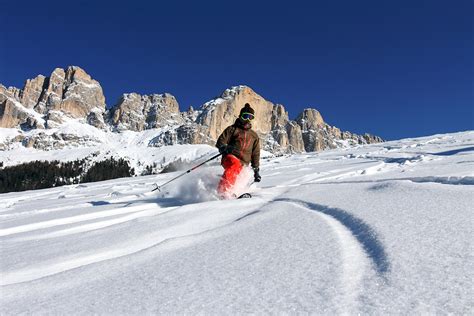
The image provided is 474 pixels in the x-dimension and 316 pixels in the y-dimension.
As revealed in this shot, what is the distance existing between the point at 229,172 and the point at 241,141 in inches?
40.3

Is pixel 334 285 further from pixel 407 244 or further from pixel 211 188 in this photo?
pixel 211 188

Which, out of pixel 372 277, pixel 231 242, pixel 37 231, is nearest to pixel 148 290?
pixel 231 242

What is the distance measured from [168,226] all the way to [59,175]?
5311 inches

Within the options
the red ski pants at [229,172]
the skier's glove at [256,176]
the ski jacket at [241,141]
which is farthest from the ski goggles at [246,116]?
the skier's glove at [256,176]

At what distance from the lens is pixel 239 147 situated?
8383 millimetres

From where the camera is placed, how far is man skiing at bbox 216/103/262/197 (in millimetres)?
7984

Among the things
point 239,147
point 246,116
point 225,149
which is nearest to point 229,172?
point 225,149

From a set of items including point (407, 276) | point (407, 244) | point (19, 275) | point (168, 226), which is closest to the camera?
point (407, 276)

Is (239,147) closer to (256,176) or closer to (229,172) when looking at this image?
(256,176)

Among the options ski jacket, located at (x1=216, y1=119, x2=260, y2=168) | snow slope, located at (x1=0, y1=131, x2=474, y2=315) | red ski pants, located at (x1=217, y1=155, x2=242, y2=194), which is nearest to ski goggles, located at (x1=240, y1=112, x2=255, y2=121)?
ski jacket, located at (x1=216, y1=119, x2=260, y2=168)

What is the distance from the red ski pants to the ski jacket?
0.96 feet

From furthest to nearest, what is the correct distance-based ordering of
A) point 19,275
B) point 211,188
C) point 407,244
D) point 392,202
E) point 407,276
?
point 211,188 < point 392,202 < point 19,275 < point 407,244 < point 407,276

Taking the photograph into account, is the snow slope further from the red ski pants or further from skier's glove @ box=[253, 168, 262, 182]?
skier's glove @ box=[253, 168, 262, 182]

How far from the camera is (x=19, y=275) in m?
3.30
